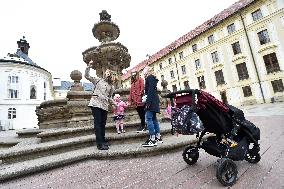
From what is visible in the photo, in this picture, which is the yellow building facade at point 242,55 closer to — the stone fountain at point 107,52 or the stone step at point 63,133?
the stone fountain at point 107,52

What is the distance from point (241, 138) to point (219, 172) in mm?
813

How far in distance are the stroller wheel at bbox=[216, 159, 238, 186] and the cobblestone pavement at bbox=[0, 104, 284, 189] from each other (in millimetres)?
75

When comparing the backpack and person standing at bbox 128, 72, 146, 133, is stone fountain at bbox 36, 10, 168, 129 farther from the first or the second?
the backpack

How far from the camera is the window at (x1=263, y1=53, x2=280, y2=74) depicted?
73.0ft

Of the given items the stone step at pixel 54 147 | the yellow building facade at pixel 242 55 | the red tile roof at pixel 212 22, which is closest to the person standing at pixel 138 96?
the stone step at pixel 54 147

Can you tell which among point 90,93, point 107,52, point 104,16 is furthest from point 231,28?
point 90,93

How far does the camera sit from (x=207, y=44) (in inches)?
1144

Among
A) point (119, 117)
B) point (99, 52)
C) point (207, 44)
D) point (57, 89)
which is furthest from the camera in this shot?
point (57, 89)

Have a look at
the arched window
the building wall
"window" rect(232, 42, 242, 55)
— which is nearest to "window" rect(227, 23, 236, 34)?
"window" rect(232, 42, 242, 55)

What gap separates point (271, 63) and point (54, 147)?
984 inches

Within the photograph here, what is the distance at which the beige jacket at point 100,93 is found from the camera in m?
4.21

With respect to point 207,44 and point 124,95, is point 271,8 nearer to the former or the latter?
point 207,44

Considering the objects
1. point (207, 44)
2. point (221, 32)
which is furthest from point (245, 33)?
point (207, 44)

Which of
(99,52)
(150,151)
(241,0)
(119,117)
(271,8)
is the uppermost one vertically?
(241,0)
